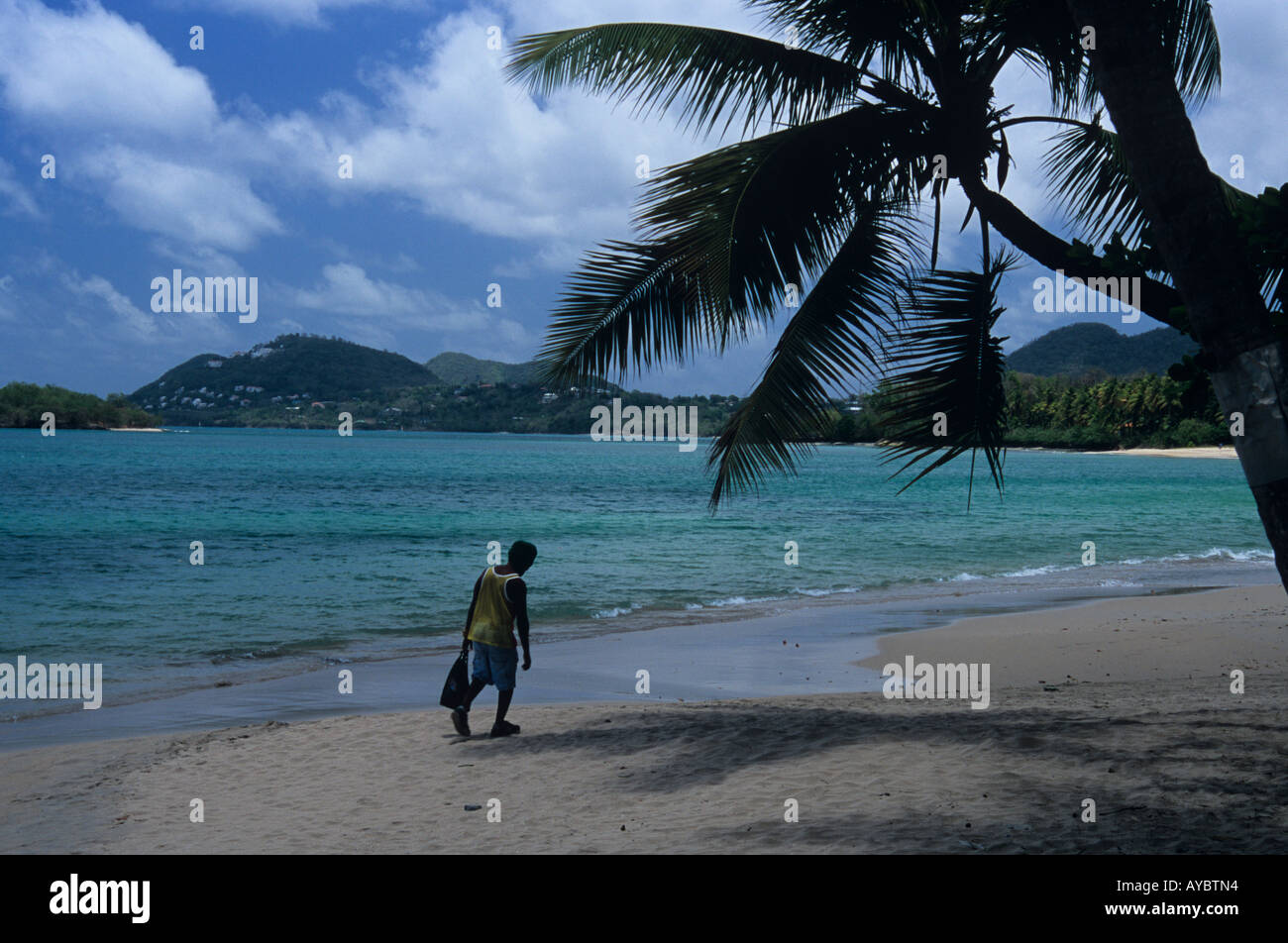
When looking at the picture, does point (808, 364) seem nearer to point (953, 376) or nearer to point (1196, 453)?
point (953, 376)

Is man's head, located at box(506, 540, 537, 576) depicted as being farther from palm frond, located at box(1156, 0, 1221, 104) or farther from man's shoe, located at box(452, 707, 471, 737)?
palm frond, located at box(1156, 0, 1221, 104)

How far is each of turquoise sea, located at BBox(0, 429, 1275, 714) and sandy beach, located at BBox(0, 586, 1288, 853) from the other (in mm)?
4333

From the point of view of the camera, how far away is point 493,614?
778cm

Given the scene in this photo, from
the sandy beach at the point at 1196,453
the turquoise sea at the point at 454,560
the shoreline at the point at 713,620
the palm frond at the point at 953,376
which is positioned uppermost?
the sandy beach at the point at 1196,453

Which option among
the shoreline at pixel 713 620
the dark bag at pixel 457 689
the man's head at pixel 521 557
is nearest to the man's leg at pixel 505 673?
the dark bag at pixel 457 689

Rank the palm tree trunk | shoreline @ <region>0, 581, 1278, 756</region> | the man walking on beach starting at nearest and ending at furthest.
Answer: the palm tree trunk < the man walking on beach < shoreline @ <region>0, 581, 1278, 756</region>

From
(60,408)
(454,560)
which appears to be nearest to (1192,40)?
(454,560)

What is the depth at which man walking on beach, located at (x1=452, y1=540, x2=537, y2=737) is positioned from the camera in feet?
25.1

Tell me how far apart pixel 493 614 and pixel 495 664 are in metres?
0.41

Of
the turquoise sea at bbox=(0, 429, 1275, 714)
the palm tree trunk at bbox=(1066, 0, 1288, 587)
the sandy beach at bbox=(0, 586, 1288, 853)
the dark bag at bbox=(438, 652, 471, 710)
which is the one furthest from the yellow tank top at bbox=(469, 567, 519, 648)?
the turquoise sea at bbox=(0, 429, 1275, 714)

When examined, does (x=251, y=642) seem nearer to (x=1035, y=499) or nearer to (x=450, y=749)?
(x=450, y=749)

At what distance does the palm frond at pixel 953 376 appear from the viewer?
6.46 metres

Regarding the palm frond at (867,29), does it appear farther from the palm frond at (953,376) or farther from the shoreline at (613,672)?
the shoreline at (613,672)

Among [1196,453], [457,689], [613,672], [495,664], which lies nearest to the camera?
[495,664]
